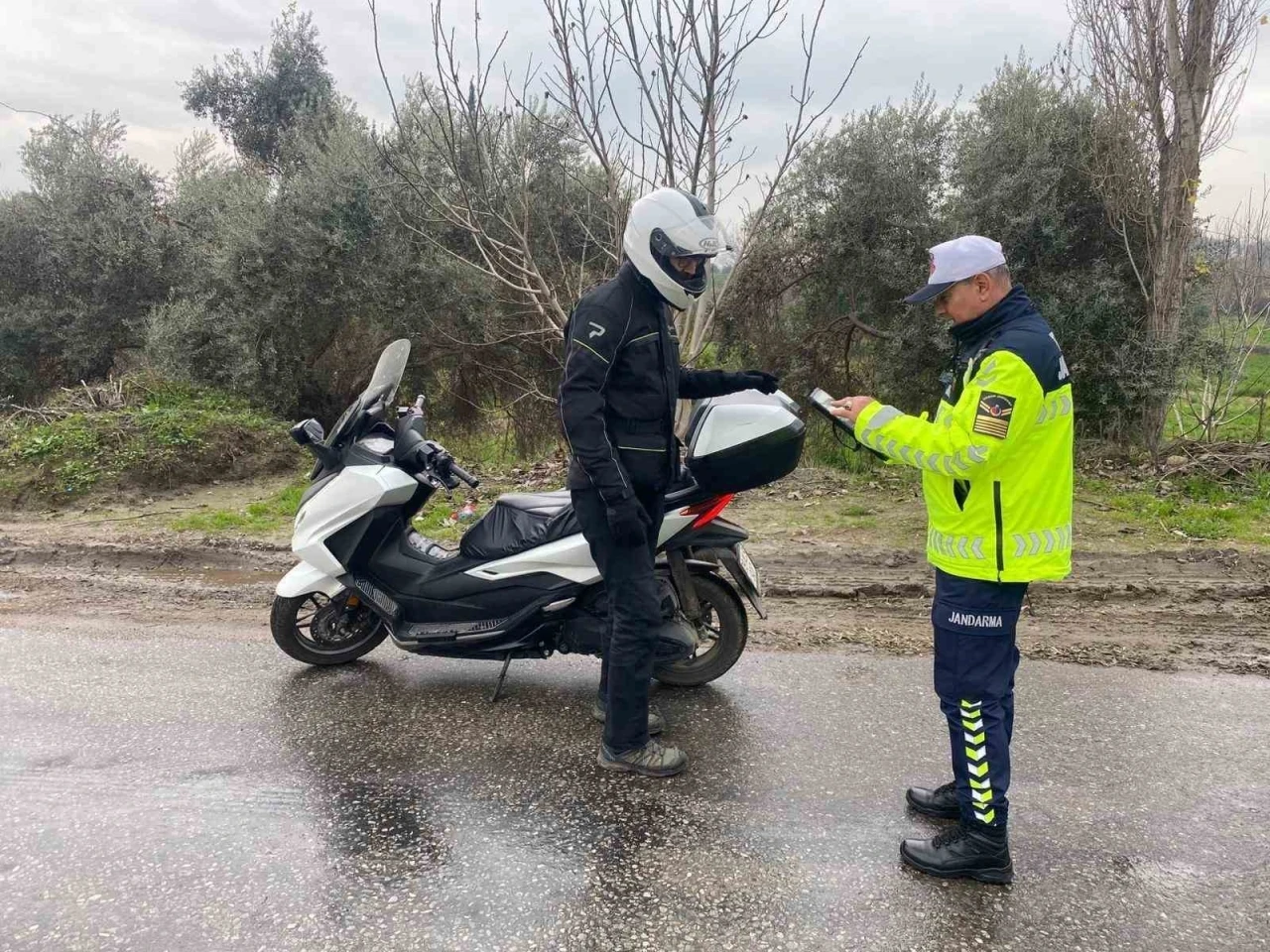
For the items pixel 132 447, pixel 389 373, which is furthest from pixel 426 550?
pixel 132 447

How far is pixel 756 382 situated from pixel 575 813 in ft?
6.17

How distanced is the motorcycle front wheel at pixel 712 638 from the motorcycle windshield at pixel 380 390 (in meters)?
1.72

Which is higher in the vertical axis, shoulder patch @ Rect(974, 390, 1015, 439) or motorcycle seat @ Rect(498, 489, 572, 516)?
shoulder patch @ Rect(974, 390, 1015, 439)

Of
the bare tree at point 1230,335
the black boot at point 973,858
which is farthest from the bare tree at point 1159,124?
the black boot at point 973,858

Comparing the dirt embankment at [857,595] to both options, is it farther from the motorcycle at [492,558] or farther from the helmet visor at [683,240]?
the helmet visor at [683,240]

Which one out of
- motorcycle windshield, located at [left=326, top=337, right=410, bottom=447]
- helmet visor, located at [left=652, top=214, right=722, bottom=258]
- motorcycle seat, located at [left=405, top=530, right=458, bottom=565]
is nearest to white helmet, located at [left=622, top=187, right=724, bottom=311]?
helmet visor, located at [left=652, top=214, right=722, bottom=258]

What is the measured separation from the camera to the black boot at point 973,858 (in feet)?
8.55

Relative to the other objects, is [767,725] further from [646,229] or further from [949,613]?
[646,229]

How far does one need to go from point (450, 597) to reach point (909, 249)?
7.04 meters

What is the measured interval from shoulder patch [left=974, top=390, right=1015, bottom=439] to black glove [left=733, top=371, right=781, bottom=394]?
1.40 meters

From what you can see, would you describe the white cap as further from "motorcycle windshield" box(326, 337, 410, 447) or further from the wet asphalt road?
"motorcycle windshield" box(326, 337, 410, 447)

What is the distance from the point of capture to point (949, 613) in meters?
→ 2.65

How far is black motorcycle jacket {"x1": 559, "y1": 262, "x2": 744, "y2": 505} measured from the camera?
3.00 metres

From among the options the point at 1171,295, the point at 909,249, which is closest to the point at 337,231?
the point at 909,249
